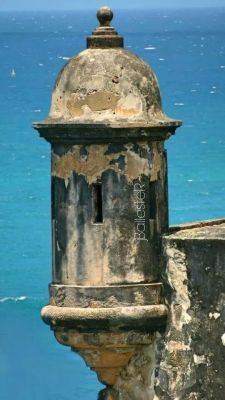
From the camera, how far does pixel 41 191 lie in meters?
55.6

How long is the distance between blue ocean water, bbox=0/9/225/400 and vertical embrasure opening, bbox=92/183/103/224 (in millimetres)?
14681

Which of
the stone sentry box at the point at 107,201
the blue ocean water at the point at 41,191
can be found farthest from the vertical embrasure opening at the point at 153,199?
the blue ocean water at the point at 41,191

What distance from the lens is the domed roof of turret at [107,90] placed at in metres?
14.6

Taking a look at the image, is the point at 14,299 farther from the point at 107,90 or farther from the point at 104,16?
the point at 107,90

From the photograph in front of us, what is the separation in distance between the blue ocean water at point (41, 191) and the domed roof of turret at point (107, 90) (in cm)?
1473

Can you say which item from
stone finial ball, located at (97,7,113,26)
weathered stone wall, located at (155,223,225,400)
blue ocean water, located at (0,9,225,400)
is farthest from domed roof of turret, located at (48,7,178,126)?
blue ocean water, located at (0,9,225,400)

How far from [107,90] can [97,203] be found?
2.67 ft

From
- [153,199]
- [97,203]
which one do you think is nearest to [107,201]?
[97,203]

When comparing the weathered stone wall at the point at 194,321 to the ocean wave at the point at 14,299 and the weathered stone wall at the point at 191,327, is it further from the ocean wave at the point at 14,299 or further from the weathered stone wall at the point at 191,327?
the ocean wave at the point at 14,299

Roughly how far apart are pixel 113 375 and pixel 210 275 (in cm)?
121

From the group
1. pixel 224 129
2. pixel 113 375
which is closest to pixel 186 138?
pixel 224 129

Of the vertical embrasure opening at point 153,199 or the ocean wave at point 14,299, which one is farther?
the ocean wave at point 14,299

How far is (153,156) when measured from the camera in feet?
48.2

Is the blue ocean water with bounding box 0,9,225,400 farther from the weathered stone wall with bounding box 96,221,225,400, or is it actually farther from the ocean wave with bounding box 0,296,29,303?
the weathered stone wall with bounding box 96,221,225,400
